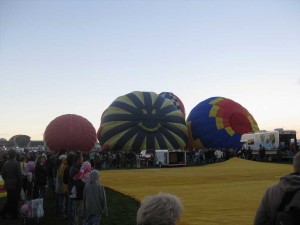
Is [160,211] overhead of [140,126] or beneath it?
beneath

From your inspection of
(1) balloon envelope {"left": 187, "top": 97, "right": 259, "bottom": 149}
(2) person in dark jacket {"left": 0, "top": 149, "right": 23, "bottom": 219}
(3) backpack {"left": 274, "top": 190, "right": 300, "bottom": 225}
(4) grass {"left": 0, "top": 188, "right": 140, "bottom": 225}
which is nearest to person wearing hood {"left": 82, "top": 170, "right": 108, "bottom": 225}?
(4) grass {"left": 0, "top": 188, "right": 140, "bottom": 225}

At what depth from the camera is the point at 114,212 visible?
9.42 metres

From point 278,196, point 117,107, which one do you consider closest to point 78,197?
point 278,196

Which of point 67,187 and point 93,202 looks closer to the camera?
point 93,202

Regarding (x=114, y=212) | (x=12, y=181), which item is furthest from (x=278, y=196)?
(x=12, y=181)

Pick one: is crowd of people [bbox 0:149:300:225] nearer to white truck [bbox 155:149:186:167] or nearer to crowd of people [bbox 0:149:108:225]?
crowd of people [bbox 0:149:108:225]

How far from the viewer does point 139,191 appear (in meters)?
12.3

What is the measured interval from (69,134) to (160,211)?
29.1 m

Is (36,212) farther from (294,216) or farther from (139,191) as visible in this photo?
(294,216)

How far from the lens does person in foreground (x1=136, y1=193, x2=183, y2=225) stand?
2.24 m

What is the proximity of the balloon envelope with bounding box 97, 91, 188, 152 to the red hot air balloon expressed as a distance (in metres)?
1.95

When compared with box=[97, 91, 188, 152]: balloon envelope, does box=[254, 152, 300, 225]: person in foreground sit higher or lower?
lower

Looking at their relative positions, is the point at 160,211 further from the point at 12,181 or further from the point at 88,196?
the point at 12,181

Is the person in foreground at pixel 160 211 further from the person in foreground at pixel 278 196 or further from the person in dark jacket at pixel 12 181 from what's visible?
the person in dark jacket at pixel 12 181
